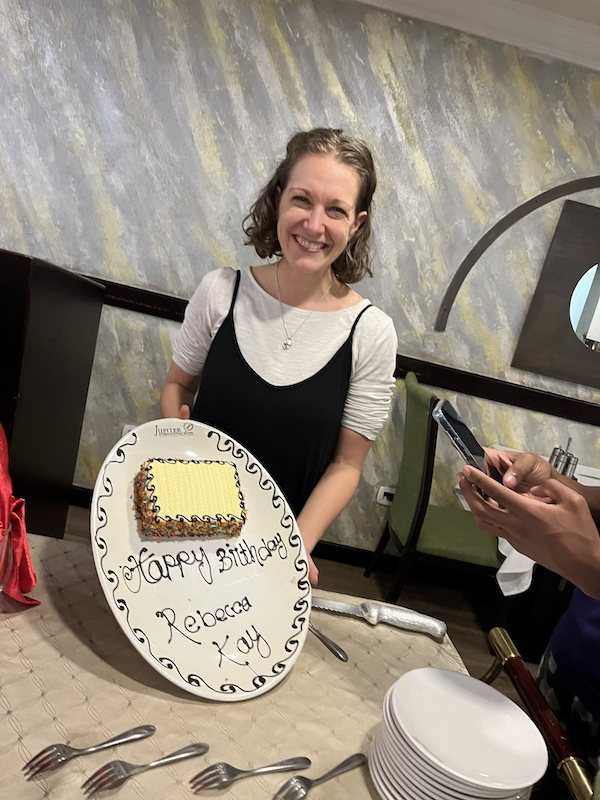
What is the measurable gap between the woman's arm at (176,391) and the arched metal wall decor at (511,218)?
190cm

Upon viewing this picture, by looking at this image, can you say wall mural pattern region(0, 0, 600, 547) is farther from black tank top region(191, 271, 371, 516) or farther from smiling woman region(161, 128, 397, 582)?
black tank top region(191, 271, 371, 516)

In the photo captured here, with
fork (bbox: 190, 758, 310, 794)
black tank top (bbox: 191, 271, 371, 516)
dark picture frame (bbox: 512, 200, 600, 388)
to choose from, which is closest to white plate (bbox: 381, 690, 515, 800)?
fork (bbox: 190, 758, 310, 794)

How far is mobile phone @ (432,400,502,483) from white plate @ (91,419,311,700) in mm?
321

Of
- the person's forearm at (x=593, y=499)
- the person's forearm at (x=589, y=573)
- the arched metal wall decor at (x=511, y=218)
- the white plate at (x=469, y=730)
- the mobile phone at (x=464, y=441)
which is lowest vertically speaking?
the white plate at (x=469, y=730)

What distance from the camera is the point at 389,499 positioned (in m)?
3.10

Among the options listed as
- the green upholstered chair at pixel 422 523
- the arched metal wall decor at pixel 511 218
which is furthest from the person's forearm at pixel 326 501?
the arched metal wall decor at pixel 511 218

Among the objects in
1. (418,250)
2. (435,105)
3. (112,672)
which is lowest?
(112,672)

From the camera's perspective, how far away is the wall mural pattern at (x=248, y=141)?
262 centimetres

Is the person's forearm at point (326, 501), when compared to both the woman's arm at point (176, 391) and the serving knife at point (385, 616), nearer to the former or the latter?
the serving knife at point (385, 616)

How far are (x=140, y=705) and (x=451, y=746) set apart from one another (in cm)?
39

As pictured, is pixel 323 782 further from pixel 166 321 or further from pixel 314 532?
pixel 166 321

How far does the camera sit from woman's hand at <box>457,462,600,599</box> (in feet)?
2.43

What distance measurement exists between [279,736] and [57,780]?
0.27m

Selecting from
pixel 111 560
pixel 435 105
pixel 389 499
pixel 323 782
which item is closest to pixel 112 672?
pixel 111 560
